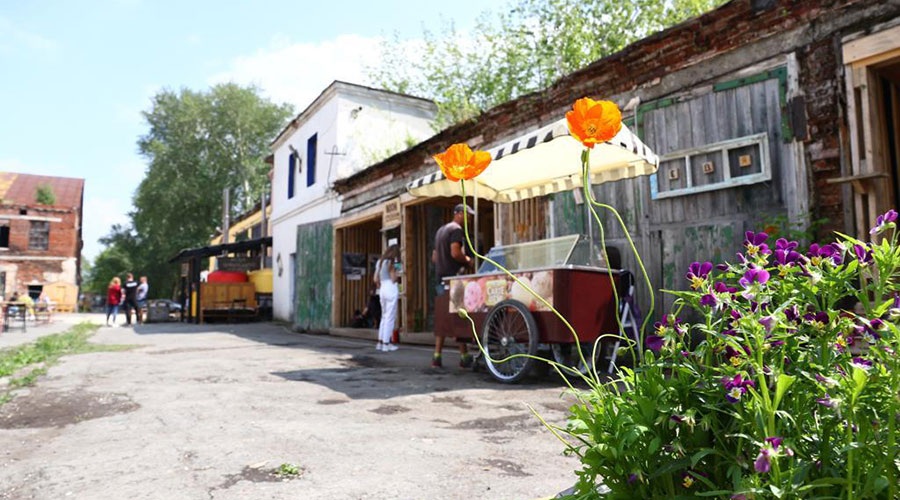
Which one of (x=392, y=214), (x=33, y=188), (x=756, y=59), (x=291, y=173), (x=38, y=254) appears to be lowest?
(x=392, y=214)

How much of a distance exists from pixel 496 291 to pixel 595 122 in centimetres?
409

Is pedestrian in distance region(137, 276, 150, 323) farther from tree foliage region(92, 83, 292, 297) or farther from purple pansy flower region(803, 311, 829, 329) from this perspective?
purple pansy flower region(803, 311, 829, 329)

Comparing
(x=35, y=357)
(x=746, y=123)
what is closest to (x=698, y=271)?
(x=746, y=123)

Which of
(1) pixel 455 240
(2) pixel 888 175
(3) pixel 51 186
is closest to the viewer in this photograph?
(2) pixel 888 175

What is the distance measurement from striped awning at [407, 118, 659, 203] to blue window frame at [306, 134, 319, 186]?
11.4 metres

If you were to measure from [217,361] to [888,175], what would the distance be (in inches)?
297

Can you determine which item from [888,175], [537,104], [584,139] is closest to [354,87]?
[537,104]

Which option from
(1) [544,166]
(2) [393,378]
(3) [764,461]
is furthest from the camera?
(1) [544,166]

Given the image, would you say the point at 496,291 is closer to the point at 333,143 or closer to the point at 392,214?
the point at 392,214

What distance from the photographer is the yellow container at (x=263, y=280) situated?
71.4 ft

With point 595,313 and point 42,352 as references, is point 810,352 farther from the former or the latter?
point 42,352

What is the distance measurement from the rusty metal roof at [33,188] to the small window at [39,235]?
146cm

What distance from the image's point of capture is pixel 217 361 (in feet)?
24.9

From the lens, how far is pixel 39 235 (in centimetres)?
3684
